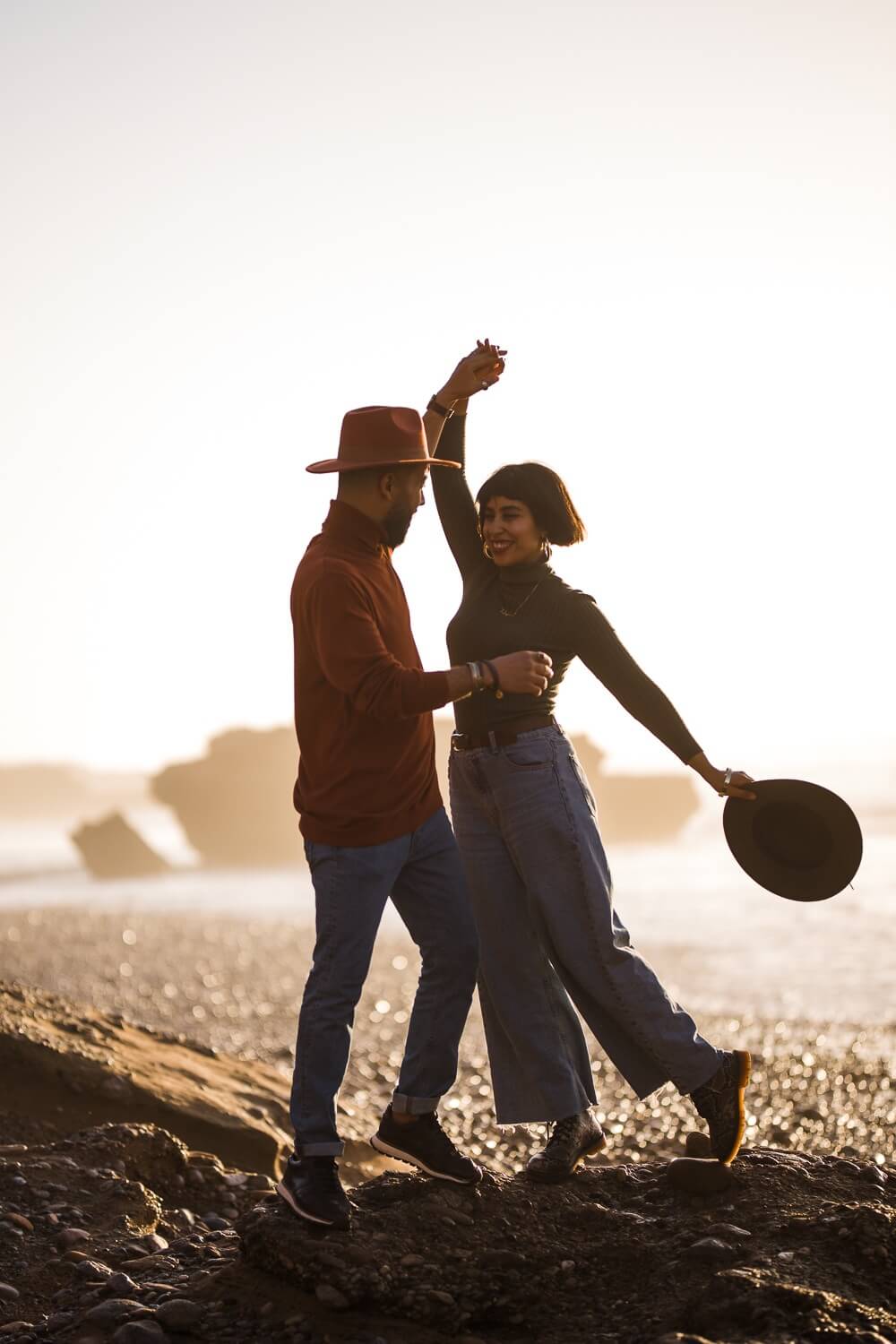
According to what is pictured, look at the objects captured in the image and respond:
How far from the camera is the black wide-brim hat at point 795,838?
453cm

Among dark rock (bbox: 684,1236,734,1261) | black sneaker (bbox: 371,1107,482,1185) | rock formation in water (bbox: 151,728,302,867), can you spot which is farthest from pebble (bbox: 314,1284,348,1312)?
rock formation in water (bbox: 151,728,302,867)

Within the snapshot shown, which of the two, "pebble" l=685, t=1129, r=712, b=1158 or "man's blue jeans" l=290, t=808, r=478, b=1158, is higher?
"man's blue jeans" l=290, t=808, r=478, b=1158

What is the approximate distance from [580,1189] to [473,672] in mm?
2062

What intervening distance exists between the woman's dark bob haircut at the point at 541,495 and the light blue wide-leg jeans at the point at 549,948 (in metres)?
0.74

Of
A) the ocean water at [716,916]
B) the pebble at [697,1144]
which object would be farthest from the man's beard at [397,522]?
the ocean water at [716,916]

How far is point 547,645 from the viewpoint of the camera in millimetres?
4473

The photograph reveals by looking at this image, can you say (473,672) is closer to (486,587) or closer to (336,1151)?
(486,587)

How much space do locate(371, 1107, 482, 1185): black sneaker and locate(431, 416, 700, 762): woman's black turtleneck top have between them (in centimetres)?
141

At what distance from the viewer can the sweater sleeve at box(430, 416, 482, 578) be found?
4.80m

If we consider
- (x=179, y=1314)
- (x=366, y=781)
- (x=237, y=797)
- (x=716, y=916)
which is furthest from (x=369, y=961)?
(x=237, y=797)

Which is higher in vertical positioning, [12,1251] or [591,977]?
[591,977]

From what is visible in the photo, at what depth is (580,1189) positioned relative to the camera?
14.8 ft

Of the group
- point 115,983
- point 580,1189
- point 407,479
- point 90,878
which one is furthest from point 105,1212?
point 90,878

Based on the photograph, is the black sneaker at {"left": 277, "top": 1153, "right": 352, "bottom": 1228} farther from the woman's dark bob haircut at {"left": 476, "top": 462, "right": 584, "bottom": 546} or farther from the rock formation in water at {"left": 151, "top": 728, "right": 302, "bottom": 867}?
the rock formation in water at {"left": 151, "top": 728, "right": 302, "bottom": 867}
